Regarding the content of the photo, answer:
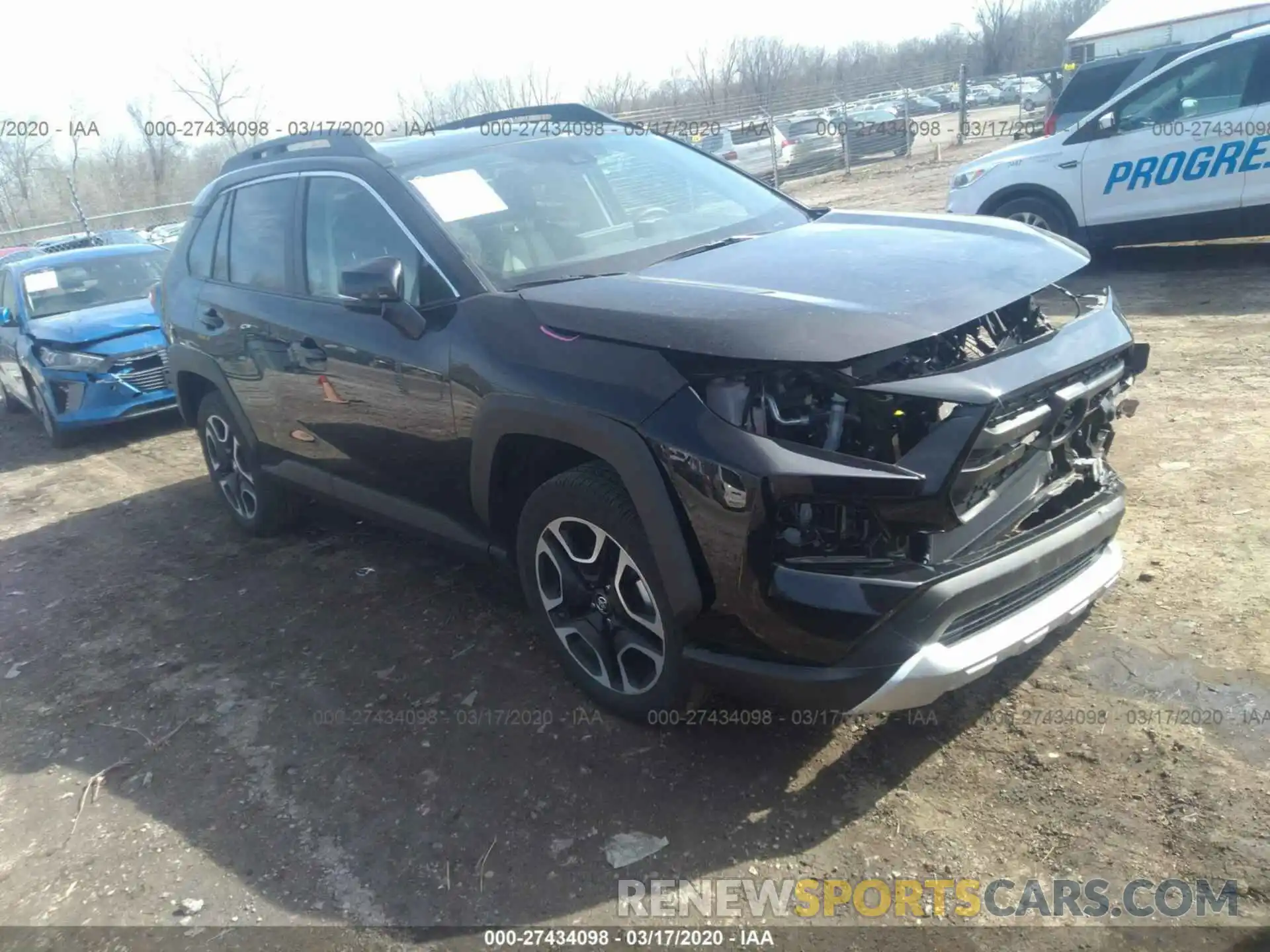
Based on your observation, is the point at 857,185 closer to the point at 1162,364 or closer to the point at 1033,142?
the point at 1033,142

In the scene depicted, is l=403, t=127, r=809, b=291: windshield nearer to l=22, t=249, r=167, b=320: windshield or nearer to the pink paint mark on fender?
the pink paint mark on fender

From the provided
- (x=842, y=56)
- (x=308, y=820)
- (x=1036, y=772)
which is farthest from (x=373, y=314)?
(x=842, y=56)

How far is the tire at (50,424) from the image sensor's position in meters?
8.66

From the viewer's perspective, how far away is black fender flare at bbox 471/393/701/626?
276 centimetres

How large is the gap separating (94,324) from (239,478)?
4.18 meters

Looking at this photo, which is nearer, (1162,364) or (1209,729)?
(1209,729)

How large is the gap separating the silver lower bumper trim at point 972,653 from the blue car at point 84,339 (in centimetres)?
706

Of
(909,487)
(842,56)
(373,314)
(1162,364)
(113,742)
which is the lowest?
(113,742)

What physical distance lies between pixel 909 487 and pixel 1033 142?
8.26 meters

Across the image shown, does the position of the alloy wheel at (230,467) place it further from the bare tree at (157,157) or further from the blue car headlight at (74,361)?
the bare tree at (157,157)

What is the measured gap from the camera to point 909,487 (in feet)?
8.12

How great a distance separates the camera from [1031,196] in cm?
907

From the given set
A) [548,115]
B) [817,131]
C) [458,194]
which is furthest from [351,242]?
[817,131]

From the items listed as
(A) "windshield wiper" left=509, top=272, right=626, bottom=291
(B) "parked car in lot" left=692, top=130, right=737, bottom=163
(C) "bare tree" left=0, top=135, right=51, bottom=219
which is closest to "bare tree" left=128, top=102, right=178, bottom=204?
(C) "bare tree" left=0, top=135, right=51, bottom=219
